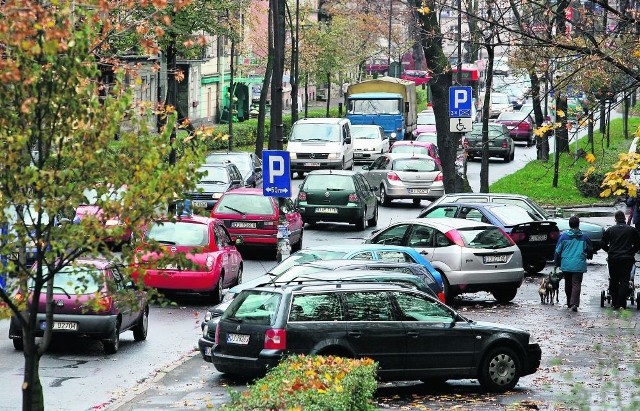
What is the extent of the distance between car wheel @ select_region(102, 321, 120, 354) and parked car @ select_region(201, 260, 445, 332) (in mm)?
1292

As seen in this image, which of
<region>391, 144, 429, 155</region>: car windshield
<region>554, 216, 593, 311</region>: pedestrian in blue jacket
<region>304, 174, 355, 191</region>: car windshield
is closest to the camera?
<region>554, 216, 593, 311</region>: pedestrian in blue jacket

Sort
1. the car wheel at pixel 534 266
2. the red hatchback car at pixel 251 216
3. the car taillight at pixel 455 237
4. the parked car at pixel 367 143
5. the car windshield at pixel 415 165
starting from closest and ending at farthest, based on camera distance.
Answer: the car taillight at pixel 455 237
the car wheel at pixel 534 266
the red hatchback car at pixel 251 216
the car windshield at pixel 415 165
the parked car at pixel 367 143

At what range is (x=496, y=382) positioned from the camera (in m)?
16.2

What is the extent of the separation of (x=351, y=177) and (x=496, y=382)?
2018 centimetres

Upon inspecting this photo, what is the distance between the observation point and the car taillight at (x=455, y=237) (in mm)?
24031

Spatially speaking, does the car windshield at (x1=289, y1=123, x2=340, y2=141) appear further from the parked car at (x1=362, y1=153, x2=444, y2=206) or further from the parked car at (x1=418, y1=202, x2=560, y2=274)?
the parked car at (x1=418, y1=202, x2=560, y2=274)

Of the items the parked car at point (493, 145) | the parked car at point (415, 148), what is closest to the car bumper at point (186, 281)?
the parked car at point (415, 148)

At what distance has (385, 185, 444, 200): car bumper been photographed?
41.8 metres

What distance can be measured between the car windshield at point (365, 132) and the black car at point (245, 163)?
12974mm

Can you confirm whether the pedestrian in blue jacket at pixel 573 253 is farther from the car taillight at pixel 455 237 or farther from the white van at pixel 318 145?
the white van at pixel 318 145

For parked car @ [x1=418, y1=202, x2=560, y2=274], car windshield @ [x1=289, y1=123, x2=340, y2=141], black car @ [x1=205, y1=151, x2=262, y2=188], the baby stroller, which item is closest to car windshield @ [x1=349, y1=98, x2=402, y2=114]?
car windshield @ [x1=289, y1=123, x2=340, y2=141]

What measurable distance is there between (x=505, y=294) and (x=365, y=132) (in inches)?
1279

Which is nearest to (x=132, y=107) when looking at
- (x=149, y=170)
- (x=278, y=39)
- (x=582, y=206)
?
(x=149, y=170)

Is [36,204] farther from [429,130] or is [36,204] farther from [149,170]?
[429,130]
